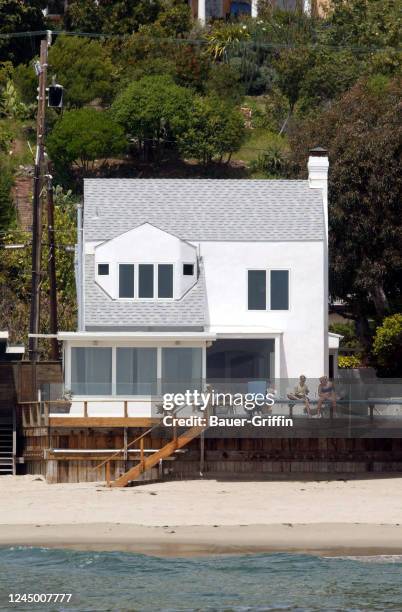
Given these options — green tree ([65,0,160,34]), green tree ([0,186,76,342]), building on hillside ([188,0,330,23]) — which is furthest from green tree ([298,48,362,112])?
green tree ([0,186,76,342])

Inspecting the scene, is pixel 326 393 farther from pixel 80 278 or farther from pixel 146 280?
pixel 80 278

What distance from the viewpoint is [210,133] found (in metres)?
99.9

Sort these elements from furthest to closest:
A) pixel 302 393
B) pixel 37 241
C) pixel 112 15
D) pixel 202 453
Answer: pixel 112 15 → pixel 37 241 → pixel 202 453 → pixel 302 393

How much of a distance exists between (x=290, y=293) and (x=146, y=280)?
4786 mm

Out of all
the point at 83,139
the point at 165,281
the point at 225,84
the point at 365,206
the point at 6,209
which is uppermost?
the point at 225,84

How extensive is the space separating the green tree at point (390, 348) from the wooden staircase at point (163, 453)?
741 inches

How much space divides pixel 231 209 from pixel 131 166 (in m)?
46.9

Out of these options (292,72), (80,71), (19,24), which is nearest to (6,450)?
(80,71)

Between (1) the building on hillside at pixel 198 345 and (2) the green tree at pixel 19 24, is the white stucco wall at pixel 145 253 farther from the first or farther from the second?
(2) the green tree at pixel 19 24

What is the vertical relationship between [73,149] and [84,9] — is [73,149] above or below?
below

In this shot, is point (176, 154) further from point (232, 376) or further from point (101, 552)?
point (101, 552)

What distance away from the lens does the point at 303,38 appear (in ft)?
368

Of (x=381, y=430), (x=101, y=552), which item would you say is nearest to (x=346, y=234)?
(x=381, y=430)

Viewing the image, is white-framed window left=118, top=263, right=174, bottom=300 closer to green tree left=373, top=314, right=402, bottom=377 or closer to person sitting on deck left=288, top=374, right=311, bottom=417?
person sitting on deck left=288, top=374, right=311, bottom=417
